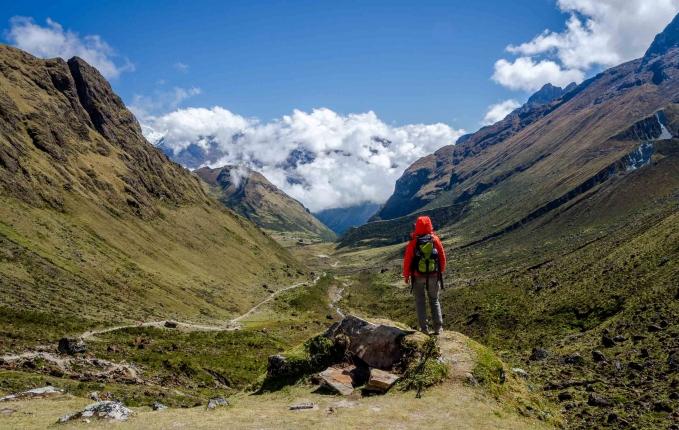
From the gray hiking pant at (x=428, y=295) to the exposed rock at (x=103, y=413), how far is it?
14.5 meters

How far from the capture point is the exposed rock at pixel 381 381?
23703 millimetres

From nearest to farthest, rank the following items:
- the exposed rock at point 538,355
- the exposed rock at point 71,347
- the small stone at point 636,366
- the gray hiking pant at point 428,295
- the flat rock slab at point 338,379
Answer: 1. the flat rock slab at point 338,379
2. the gray hiking pant at point 428,295
3. the small stone at point 636,366
4. the exposed rock at point 538,355
5. the exposed rock at point 71,347

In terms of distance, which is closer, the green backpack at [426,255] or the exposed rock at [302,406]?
the exposed rock at [302,406]

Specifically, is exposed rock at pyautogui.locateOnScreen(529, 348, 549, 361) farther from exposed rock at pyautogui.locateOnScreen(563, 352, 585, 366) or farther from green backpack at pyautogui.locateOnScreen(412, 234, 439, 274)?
green backpack at pyautogui.locateOnScreen(412, 234, 439, 274)

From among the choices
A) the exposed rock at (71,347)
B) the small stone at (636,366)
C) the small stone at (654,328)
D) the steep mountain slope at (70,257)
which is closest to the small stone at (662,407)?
the small stone at (636,366)

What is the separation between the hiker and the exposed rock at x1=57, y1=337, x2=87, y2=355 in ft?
150

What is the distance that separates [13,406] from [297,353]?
13.7m

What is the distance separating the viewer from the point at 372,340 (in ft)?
90.5

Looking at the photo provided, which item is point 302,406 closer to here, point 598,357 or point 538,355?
point 598,357

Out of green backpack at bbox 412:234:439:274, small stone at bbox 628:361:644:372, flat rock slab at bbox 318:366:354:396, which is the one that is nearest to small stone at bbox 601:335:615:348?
small stone at bbox 628:361:644:372

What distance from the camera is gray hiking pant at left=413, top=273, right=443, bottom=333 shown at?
1065 inches

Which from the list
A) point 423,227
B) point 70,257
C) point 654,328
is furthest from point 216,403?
point 70,257

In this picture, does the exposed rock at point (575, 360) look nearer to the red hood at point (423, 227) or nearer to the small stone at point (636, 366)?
the small stone at point (636, 366)

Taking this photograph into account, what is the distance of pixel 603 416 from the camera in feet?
82.4
